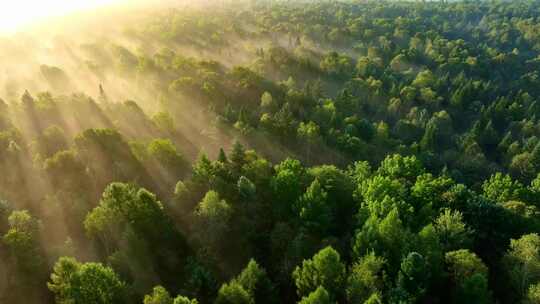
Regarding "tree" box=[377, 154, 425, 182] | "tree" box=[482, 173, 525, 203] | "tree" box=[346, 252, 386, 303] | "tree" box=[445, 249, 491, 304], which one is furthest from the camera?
"tree" box=[377, 154, 425, 182]

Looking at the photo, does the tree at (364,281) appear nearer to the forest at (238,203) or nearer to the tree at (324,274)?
the forest at (238,203)

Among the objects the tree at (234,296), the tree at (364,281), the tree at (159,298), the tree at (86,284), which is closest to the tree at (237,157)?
the tree at (234,296)

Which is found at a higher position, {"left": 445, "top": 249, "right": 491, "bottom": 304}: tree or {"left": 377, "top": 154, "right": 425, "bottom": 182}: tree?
{"left": 445, "top": 249, "right": 491, "bottom": 304}: tree

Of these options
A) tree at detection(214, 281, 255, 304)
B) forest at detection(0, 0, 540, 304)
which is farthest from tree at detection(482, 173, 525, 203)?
tree at detection(214, 281, 255, 304)

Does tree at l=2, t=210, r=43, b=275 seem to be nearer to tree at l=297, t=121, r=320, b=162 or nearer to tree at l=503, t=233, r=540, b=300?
tree at l=503, t=233, r=540, b=300

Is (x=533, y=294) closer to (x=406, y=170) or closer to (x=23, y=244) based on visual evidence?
(x=406, y=170)

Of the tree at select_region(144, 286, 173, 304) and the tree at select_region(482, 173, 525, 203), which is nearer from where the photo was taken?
the tree at select_region(144, 286, 173, 304)

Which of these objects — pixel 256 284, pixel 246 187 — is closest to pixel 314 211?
pixel 246 187
